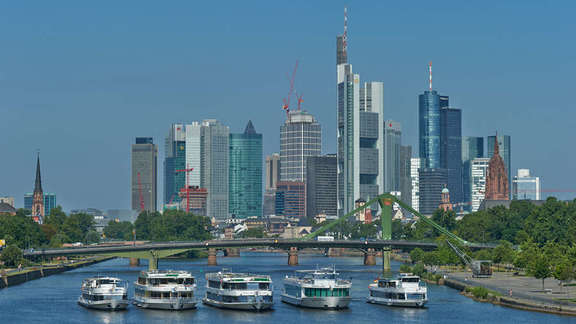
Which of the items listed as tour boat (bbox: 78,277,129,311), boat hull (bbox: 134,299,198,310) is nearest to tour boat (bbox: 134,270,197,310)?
boat hull (bbox: 134,299,198,310)

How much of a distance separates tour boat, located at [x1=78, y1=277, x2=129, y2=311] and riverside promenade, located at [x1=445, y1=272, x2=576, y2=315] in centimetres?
4038

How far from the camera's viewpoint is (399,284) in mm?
131500

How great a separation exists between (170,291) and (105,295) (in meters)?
7.16

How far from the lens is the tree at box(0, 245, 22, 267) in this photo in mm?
185762

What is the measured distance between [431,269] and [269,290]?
7313cm

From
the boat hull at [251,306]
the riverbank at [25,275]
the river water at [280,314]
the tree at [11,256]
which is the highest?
the tree at [11,256]

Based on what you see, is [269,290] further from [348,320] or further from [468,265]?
[468,265]

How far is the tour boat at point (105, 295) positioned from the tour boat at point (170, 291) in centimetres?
255

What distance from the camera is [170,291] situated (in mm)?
123938

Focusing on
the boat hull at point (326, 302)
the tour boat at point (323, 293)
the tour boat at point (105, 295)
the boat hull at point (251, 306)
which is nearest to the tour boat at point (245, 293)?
the boat hull at point (251, 306)

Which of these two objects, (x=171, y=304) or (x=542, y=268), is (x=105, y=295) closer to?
(x=171, y=304)

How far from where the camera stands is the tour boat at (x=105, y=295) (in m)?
125

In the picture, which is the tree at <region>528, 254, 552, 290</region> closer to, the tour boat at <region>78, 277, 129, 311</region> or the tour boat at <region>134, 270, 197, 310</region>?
the tour boat at <region>134, 270, 197, 310</region>

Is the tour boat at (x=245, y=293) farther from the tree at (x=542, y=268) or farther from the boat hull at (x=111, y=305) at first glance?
the tree at (x=542, y=268)
